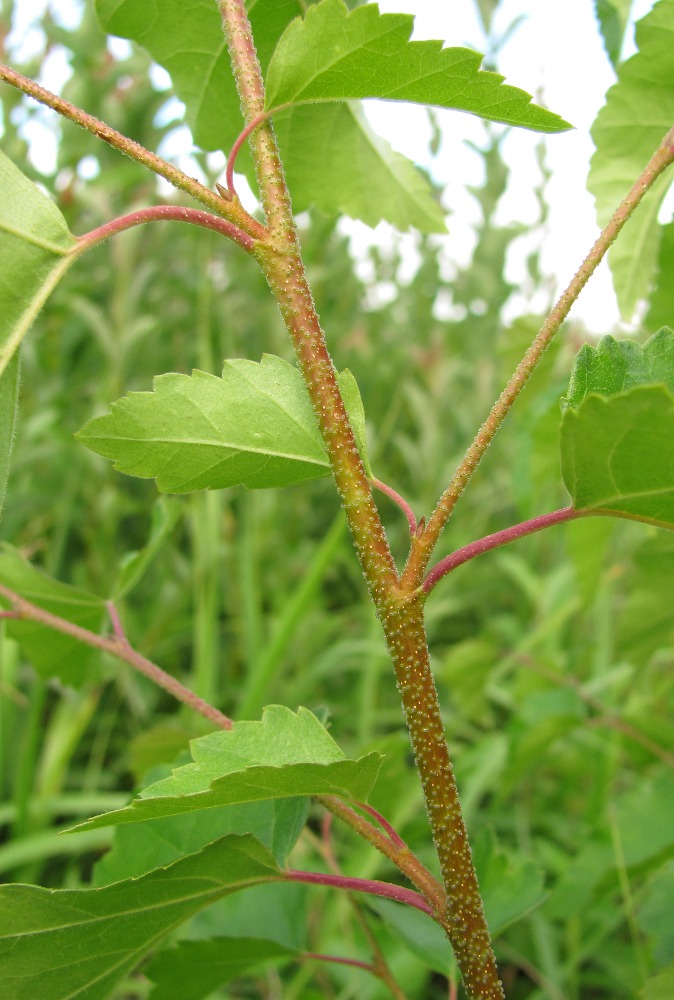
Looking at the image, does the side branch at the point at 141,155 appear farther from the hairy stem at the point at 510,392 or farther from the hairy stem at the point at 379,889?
the hairy stem at the point at 379,889

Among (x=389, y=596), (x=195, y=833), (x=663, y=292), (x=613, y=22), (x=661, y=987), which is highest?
(x=613, y=22)

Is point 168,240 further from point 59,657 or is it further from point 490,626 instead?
point 59,657

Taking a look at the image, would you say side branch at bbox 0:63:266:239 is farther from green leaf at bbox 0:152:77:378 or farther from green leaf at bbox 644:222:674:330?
green leaf at bbox 644:222:674:330

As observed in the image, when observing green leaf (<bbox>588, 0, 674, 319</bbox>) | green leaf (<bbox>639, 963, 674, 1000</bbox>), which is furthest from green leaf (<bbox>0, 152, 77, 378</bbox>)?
green leaf (<bbox>639, 963, 674, 1000</bbox>)

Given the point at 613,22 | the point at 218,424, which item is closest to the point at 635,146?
the point at 613,22

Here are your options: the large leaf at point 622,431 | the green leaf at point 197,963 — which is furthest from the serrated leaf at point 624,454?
the green leaf at point 197,963

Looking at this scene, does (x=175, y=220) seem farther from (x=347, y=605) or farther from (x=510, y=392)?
(x=347, y=605)

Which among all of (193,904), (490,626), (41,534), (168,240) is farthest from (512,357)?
(168,240)
